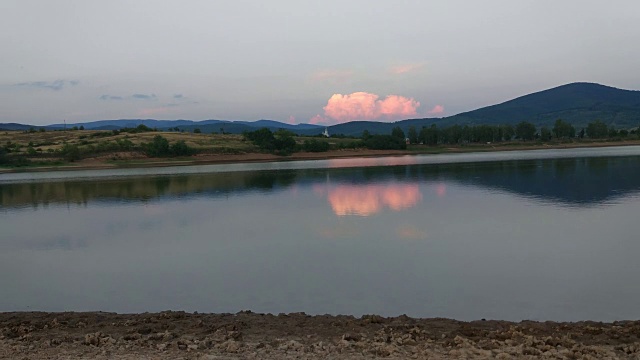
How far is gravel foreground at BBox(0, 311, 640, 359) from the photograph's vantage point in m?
6.84

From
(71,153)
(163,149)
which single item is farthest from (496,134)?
(71,153)

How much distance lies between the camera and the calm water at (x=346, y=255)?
1015 centimetres

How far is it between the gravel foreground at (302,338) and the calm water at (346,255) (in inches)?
41.9

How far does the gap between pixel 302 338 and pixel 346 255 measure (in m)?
6.12

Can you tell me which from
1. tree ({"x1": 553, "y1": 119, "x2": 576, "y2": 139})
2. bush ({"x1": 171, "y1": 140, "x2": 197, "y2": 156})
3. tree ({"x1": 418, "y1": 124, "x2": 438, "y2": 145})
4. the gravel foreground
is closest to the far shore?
bush ({"x1": 171, "y1": 140, "x2": 197, "y2": 156})

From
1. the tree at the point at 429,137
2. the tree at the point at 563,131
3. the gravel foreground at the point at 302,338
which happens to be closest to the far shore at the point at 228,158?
the tree at the point at 429,137

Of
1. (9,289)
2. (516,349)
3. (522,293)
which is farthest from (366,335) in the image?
(9,289)

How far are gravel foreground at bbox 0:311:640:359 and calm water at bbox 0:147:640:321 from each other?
1.06m

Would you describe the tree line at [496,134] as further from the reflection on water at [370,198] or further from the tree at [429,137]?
the reflection on water at [370,198]

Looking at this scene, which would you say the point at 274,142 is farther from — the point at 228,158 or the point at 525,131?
the point at 525,131

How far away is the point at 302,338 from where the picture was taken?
7.70 m

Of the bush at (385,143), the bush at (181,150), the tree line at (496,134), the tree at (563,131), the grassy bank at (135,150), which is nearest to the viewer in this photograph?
the grassy bank at (135,150)

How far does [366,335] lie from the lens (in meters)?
7.71

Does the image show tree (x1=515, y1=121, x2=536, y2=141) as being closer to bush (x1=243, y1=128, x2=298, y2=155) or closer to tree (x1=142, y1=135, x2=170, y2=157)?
bush (x1=243, y1=128, x2=298, y2=155)
